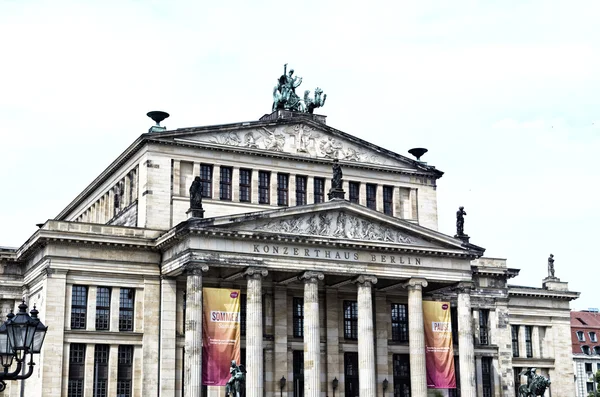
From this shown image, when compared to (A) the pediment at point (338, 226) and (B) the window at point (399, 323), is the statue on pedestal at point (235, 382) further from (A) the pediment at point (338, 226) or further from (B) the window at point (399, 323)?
(B) the window at point (399, 323)

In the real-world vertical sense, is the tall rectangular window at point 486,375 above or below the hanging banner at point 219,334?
below

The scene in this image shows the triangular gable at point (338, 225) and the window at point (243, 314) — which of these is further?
the window at point (243, 314)

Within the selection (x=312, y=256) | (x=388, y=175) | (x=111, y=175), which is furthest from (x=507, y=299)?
(x=111, y=175)

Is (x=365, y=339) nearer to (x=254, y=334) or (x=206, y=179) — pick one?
(x=254, y=334)

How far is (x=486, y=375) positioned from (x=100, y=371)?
95.0 ft

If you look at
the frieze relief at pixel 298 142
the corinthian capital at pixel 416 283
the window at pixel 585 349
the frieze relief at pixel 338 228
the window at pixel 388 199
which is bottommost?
the window at pixel 585 349

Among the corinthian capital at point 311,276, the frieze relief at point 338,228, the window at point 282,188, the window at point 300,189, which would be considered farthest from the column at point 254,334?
the window at point 300,189

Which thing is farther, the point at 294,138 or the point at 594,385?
the point at 594,385

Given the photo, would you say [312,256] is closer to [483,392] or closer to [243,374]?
[243,374]

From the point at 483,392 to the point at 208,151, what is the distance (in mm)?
26819

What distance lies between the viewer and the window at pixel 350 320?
61.9 m

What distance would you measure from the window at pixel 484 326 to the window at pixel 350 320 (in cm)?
1178

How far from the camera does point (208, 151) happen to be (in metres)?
61.5

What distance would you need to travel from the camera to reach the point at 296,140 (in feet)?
212
